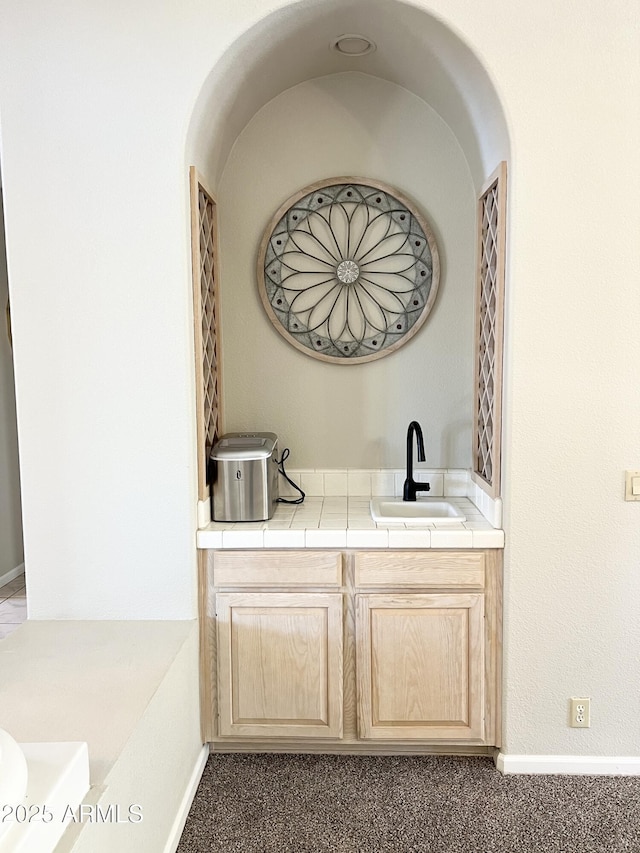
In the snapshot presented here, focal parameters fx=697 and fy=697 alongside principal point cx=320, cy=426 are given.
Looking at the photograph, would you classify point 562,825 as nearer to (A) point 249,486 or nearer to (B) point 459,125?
(A) point 249,486

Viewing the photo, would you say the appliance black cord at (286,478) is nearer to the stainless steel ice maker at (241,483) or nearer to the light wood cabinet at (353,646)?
the stainless steel ice maker at (241,483)

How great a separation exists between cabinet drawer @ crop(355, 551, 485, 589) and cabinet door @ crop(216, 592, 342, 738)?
0.14 metres

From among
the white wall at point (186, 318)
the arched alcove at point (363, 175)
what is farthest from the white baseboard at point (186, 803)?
the arched alcove at point (363, 175)

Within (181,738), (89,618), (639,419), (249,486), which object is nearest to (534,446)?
(639,419)

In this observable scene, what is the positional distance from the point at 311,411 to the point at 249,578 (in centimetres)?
80

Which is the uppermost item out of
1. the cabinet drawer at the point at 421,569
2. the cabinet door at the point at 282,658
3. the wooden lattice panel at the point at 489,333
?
the wooden lattice panel at the point at 489,333

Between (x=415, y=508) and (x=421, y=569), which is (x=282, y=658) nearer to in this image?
(x=421, y=569)

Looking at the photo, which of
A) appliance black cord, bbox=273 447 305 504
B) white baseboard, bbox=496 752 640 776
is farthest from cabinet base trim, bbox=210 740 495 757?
appliance black cord, bbox=273 447 305 504

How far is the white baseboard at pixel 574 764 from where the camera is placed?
2.28 meters

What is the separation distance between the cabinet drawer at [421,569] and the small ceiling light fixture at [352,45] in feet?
5.67

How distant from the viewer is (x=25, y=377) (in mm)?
2225

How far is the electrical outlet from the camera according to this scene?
227 cm

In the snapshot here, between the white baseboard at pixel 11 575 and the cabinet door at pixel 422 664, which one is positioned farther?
the white baseboard at pixel 11 575

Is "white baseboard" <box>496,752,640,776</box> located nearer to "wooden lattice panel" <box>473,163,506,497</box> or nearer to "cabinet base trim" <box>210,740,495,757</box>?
"cabinet base trim" <box>210,740,495,757</box>
